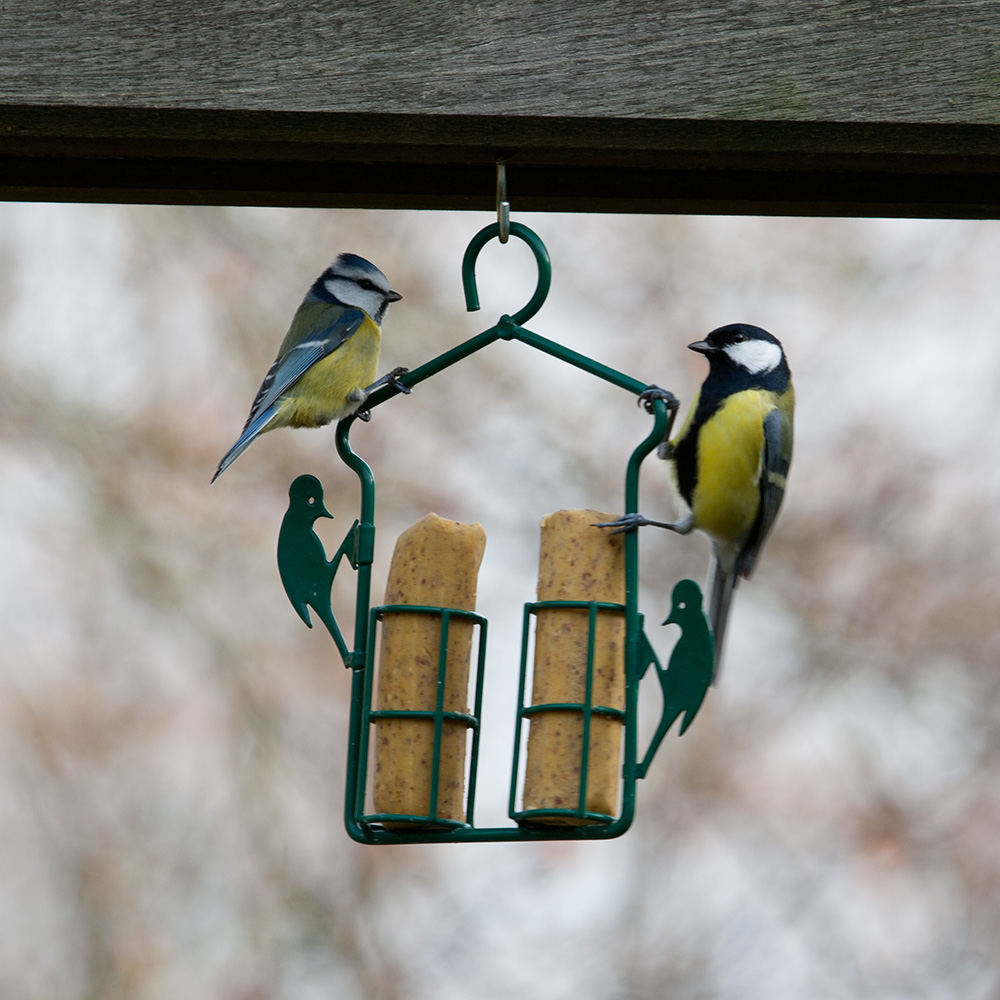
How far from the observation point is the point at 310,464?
245 inches

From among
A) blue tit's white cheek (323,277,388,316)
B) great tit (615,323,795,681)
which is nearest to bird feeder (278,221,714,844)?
great tit (615,323,795,681)

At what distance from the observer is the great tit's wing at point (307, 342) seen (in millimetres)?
3201

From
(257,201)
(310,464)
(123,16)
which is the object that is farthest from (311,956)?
(123,16)

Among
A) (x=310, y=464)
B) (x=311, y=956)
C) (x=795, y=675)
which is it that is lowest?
(x=311, y=956)

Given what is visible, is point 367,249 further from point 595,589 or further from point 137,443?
point 595,589

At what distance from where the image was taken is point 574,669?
2.25m

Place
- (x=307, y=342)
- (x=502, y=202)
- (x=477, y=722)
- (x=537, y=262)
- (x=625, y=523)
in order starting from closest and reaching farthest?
1. (x=502, y=202)
2. (x=537, y=262)
3. (x=625, y=523)
4. (x=477, y=722)
5. (x=307, y=342)

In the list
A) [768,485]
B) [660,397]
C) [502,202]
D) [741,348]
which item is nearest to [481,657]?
[660,397]

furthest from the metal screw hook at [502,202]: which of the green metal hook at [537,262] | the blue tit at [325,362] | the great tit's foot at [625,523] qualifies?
the blue tit at [325,362]

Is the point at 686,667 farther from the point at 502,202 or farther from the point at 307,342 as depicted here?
the point at 307,342

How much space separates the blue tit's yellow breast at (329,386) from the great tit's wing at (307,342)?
2cm

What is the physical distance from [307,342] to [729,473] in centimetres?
103

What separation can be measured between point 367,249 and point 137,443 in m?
1.36

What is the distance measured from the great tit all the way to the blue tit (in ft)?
2.42
